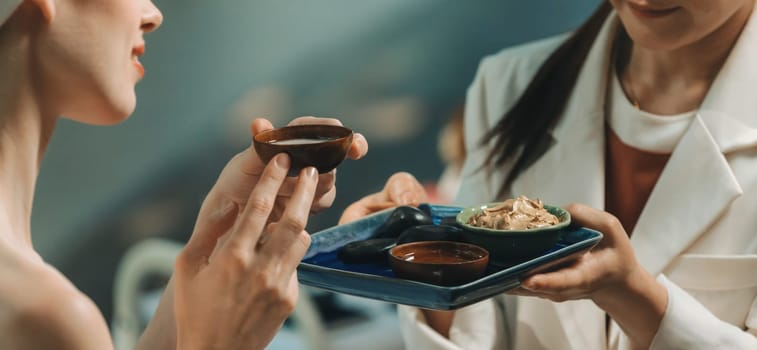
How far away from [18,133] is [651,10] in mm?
1192

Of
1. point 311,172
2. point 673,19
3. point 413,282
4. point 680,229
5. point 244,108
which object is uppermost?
point 673,19

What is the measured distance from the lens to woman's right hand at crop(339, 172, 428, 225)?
1899 mm

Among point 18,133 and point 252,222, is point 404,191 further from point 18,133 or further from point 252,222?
point 18,133

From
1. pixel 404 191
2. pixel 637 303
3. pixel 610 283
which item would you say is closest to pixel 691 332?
pixel 637 303

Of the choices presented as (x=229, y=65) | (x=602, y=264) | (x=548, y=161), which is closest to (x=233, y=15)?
(x=229, y=65)

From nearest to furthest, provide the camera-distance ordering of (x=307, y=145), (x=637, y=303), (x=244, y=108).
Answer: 1. (x=307, y=145)
2. (x=637, y=303)
3. (x=244, y=108)

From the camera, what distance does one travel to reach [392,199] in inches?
76.4

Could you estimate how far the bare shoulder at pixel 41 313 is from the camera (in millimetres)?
964

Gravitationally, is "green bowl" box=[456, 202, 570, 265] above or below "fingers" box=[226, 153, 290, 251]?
below

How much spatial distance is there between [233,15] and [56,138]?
731 millimetres

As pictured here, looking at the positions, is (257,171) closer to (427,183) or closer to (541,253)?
(541,253)

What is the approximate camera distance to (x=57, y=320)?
38.2 inches

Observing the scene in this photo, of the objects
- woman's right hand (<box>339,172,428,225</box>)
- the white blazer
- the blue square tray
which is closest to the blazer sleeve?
the white blazer

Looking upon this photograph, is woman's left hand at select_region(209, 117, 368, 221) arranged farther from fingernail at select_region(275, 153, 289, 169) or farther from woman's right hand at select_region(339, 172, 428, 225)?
woman's right hand at select_region(339, 172, 428, 225)
